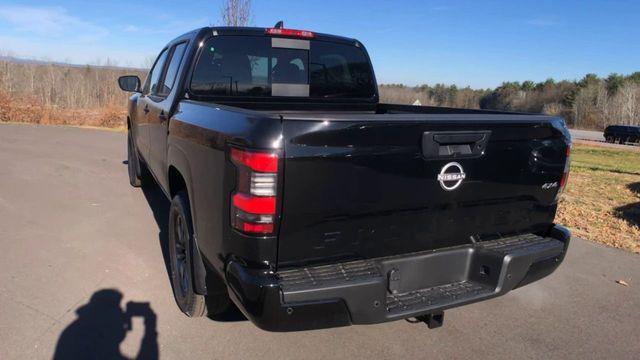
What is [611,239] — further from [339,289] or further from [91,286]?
[91,286]

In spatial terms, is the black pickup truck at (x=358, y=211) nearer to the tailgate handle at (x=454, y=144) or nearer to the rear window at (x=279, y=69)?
the tailgate handle at (x=454, y=144)

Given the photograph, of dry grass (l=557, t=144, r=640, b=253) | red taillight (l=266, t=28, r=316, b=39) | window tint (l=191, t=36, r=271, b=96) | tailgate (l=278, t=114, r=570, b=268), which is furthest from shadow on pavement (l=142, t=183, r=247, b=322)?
dry grass (l=557, t=144, r=640, b=253)

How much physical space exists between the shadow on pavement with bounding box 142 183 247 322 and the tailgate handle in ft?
5.91

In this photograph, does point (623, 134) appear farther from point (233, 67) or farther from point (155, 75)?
point (233, 67)

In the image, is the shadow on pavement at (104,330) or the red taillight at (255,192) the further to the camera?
the shadow on pavement at (104,330)

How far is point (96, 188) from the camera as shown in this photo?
6.91 metres

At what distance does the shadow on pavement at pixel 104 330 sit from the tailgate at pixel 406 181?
1.33 metres

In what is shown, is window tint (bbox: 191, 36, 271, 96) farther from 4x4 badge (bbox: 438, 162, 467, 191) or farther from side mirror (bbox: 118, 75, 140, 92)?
side mirror (bbox: 118, 75, 140, 92)

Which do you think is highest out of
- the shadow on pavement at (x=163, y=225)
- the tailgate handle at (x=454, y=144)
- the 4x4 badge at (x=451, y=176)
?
the tailgate handle at (x=454, y=144)

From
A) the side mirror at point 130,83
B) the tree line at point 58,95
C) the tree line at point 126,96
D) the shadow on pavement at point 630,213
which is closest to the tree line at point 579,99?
the tree line at point 126,96

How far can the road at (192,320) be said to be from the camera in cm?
293

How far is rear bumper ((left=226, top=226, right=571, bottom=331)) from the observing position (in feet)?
7.04

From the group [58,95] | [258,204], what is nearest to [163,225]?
[258,204]

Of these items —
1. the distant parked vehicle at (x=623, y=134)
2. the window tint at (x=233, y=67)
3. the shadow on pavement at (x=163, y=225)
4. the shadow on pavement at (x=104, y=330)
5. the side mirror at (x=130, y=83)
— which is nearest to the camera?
the shadow on pavement at (x=104, y=330)
